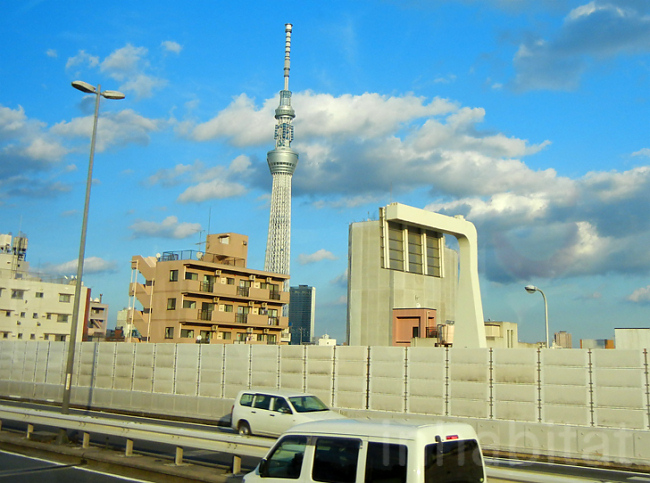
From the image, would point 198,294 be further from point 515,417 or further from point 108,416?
point 515,417

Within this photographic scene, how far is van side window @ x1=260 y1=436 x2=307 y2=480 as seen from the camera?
6949mm

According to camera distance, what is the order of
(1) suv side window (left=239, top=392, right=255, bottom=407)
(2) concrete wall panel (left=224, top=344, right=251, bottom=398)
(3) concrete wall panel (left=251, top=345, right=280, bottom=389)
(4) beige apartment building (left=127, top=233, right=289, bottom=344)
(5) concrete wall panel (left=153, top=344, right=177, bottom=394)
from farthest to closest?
(4) beige apartment building (left=127, top=233, right=289, bottom=344) → (5) concrete wall panel (left=153, top=344, right=177, bottom=394) → (2) concrete wall panel (left=224, top=344, right=251, bottom=398) → (3) concrete wall panel (left=251, top=345, right=280, bottom=389) → (1) suv side window (left=239, top=392, right=255, bottom=407)

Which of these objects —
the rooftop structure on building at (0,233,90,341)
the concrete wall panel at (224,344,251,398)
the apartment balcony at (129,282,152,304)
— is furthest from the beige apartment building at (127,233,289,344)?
the concrete wall panel at (224,344,251,398)

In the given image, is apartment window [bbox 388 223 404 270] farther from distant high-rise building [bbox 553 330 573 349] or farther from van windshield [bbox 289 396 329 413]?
distant high-rise building [bbox 553 330 573 349]

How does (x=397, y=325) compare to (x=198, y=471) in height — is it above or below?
above

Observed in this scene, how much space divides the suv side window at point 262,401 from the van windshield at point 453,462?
1301cm

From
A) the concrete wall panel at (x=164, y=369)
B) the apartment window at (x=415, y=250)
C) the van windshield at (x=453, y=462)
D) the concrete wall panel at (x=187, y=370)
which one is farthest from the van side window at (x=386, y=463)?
the concrete wall panel at (x=164, y=369)

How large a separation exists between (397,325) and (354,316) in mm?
11441

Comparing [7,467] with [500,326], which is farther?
[500,326]

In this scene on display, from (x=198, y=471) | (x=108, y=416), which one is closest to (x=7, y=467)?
(x=198, y=471)

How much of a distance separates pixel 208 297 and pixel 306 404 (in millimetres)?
64764

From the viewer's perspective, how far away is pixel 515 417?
61.6 feet

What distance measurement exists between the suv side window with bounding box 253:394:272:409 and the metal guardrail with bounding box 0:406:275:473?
16.7 ft

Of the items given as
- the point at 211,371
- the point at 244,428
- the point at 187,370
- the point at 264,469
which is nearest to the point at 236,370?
the point at 211,371
